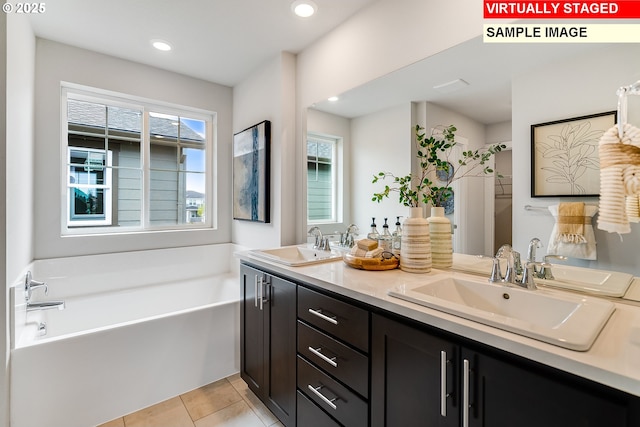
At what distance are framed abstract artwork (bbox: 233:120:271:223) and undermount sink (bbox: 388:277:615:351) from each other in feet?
5.49

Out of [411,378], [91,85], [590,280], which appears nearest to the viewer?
[411,378]

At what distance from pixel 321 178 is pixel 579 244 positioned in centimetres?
158

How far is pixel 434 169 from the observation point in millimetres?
1614

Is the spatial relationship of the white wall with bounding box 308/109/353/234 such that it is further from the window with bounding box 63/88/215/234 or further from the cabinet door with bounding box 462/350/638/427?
the window with bounding box 63/88/215/234

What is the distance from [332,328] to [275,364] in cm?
59

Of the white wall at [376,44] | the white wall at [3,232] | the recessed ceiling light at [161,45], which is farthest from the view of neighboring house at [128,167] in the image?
the white wall at [376,44]

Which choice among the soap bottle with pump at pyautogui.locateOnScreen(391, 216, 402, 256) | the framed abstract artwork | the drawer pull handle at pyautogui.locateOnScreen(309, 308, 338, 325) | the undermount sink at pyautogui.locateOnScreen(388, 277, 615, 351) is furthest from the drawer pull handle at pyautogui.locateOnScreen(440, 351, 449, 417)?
the framed abstract artwork

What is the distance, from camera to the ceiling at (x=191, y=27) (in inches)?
72.8

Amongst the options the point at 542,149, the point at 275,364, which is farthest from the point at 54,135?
the point at 542,149

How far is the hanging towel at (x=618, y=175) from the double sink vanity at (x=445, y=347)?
28cm

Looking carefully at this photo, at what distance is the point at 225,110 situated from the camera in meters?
3.15

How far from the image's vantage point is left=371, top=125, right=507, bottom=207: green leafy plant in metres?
1.47

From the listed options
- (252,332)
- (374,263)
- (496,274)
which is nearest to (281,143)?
(374,263)

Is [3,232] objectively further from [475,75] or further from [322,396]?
[475,75]
